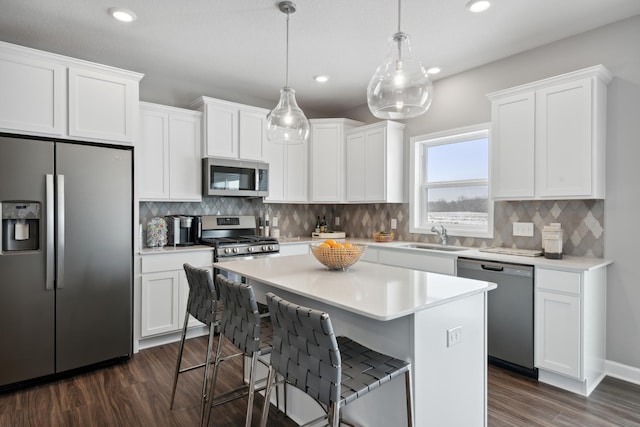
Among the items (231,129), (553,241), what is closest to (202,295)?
(231,129)

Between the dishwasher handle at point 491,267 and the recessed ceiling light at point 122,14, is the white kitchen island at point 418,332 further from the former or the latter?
the recessed ceiling light at point 122,14

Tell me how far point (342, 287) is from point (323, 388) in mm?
576

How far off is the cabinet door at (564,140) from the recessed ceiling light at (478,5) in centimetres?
86

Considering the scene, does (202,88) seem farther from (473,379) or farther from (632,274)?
(632,274)

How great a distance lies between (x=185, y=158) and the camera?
3.92 m

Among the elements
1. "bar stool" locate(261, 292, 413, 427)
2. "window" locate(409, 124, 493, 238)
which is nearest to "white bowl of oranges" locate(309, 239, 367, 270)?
"bar stool" locate(261, 292, 413, 427)

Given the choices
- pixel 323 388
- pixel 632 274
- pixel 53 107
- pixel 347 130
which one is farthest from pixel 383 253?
pixel 53 107

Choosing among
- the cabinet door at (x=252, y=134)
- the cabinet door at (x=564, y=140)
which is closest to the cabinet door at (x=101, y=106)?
the cabinet door at (x=252, y=134)

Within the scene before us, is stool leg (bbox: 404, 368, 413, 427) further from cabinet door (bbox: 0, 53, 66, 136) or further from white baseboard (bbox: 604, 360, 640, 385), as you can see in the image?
cabinet door (bbox: 0, 53, 66, 136)

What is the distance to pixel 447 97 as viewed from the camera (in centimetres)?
402

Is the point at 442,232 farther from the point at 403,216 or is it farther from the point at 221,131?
the point at 221,131

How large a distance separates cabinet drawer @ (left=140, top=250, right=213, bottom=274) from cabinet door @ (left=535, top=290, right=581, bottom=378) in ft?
9.72

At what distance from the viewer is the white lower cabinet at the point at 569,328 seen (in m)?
2.57

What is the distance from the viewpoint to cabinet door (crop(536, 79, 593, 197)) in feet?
9.09
